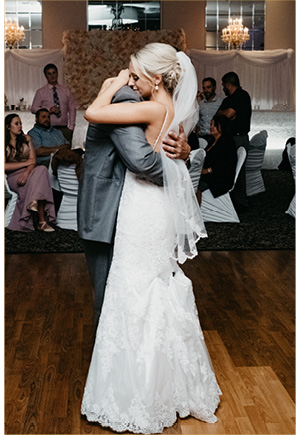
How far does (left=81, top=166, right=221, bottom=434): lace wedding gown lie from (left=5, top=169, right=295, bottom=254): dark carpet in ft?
10.2

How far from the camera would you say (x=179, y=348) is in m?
2.57

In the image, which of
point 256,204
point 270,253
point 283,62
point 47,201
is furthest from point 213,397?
point 283,62

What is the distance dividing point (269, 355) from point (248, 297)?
3.34 feet

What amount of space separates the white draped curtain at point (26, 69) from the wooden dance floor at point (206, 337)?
902 cm

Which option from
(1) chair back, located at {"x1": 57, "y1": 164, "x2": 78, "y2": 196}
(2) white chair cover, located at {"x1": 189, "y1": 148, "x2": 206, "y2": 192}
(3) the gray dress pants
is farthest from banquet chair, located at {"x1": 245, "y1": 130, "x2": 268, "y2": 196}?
(3) the gray dress pants

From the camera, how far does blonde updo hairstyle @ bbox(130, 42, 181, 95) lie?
2371mm

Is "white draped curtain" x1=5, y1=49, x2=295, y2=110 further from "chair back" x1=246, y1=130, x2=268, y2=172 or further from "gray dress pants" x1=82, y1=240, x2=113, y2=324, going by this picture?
"gray dress pants" x1=82, y1=240, x2=113, y2=324

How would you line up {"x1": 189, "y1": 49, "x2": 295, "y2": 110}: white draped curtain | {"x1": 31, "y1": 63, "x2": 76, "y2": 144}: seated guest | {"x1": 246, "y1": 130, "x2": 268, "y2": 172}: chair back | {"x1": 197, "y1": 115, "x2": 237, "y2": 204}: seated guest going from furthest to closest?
{"x1": 189, "y1": 49, "x2": 295, "y2": 110}: white draped curtain
{"x1": 31, "y1": 63, "x2": 76, "y2": 144}: seated guest
{"x1": 246, "y1": 130, "x2": 268, "y2": 172}: chair back
{"x1": 197, "y1": 115, "x2": 237, "y2": 204}: seated guest

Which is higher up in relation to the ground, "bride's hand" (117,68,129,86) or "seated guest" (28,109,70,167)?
"bride's hand" (117,68,129,86)

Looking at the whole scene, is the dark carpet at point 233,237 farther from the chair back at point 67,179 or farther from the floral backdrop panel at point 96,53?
the floral backdrop panel at point 96,53

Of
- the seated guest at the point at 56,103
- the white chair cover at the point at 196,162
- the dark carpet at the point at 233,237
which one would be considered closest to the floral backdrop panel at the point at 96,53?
the seated guest at the point at 56,103

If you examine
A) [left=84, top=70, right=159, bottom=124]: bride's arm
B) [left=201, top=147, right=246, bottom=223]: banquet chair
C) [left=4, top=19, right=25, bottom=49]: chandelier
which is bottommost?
[left=201, top=147, right=246, bottom=223]: banquet chair

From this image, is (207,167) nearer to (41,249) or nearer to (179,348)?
(41,249)
